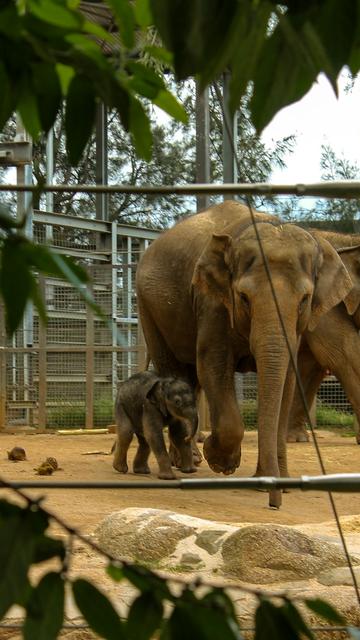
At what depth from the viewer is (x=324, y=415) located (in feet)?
52.0

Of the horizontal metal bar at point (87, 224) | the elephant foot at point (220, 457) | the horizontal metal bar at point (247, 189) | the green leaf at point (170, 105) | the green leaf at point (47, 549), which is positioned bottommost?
the elephant foot at point (220, 457)

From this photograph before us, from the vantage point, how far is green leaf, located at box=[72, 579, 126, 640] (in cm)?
103

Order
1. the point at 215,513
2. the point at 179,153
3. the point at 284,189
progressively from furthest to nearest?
the point at 179,153 → the point at 215,513 → the point at 284,189

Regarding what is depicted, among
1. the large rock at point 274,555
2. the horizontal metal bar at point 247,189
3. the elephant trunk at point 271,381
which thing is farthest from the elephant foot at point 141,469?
the horizontal metal bar at point 247,189

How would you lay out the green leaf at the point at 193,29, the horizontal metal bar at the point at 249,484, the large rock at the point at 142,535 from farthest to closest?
the large rock at the point at 142,535 < the horizontal metal bar at the point at 249,484 < the green leaf at the point at 193,29

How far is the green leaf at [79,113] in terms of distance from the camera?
3.20 ft

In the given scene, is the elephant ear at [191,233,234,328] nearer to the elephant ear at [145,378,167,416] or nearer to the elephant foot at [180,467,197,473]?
the elephant ear at [145,378,167,416]

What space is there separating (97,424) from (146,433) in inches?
254

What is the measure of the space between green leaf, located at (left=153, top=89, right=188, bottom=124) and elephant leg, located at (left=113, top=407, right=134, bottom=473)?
8.27 meters

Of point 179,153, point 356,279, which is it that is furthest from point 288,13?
point 179,153

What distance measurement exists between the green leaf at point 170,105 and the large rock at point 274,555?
354 centimetres

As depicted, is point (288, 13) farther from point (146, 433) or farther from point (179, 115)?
point (146, 433)

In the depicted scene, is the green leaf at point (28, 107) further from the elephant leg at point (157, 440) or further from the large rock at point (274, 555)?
the elephant leg at point (157, 440)

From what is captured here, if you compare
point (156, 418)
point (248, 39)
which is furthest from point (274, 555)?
point (156, 418)
